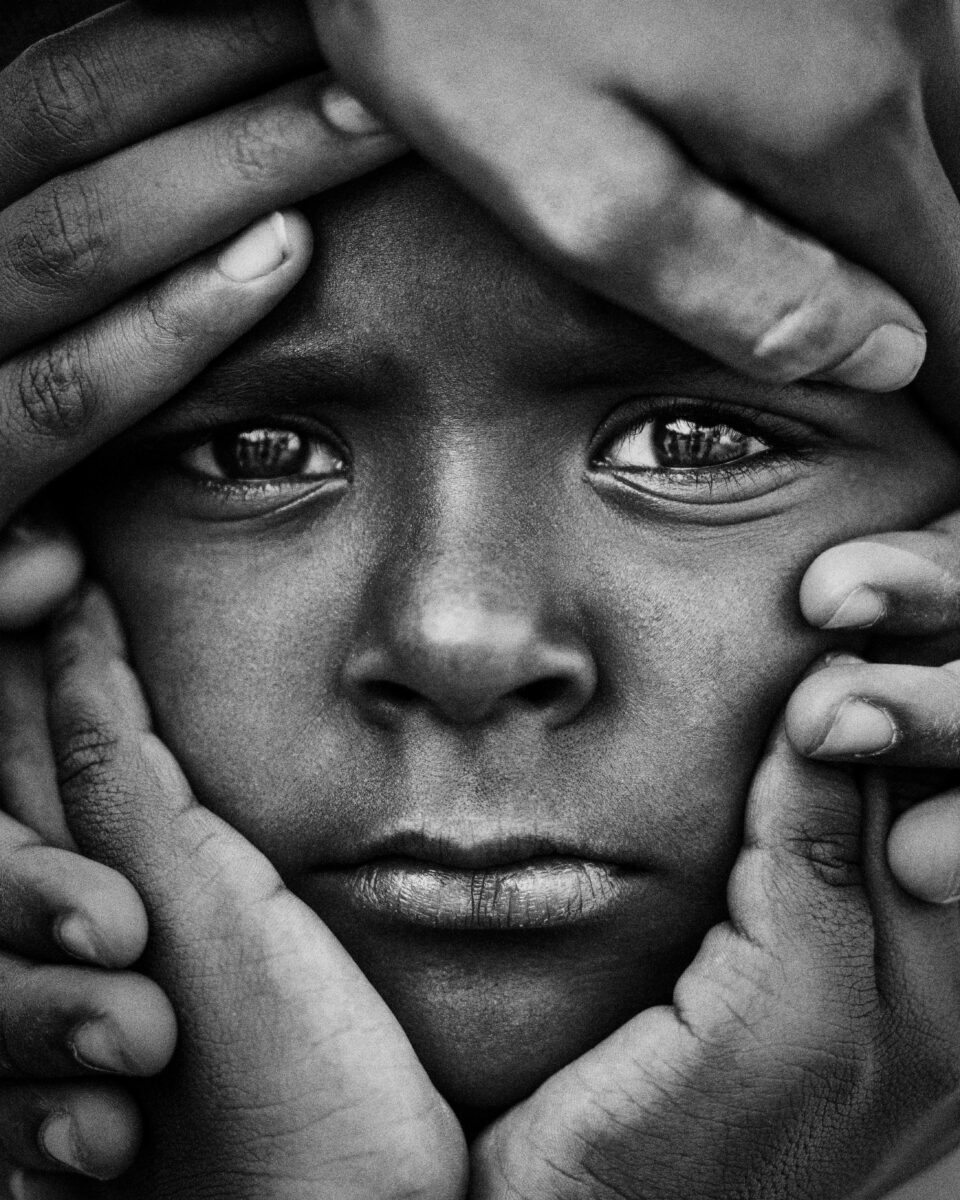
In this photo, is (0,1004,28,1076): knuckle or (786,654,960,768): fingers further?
(0,1004,28,1076): knuckle

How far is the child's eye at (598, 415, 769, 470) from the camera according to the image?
164 centimetres

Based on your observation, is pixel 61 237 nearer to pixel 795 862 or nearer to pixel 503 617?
pixel 503 617

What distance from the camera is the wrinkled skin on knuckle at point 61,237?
5.10ft

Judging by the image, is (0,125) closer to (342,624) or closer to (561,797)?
(342,624)

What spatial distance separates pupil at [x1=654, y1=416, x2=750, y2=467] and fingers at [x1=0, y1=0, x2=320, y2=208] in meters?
0.53

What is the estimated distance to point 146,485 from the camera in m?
1.75

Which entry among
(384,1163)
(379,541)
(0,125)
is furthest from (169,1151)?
(0,125)

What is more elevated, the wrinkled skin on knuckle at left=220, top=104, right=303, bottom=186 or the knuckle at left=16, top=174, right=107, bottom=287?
the wrinkled skin on knuckle at left=220, top=104, right=303, bottom=186

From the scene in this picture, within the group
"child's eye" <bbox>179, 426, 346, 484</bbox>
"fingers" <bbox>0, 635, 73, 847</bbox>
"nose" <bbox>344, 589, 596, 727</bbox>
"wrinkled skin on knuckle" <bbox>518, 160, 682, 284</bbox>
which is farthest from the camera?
"fingers" <bbox>0, 635, 73, 847</bbox>

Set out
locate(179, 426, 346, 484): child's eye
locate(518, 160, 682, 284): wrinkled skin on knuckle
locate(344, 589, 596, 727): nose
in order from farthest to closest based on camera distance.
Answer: locate(179, 426, 346, 484): child's eye < locate(344, 589, 596, 727): nose < locate(518, 160, 682, 284): wrinkled skin on knuckle

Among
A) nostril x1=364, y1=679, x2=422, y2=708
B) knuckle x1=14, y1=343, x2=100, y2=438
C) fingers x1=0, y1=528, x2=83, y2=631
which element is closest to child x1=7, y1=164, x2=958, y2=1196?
nostril x1=364, y1=679, x2=422, y2=708

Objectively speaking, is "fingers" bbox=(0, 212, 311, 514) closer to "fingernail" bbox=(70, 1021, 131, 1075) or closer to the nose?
the nose

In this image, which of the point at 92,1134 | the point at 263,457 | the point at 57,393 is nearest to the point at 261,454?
the point at 263,457

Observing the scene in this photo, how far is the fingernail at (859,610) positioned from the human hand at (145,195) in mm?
644
